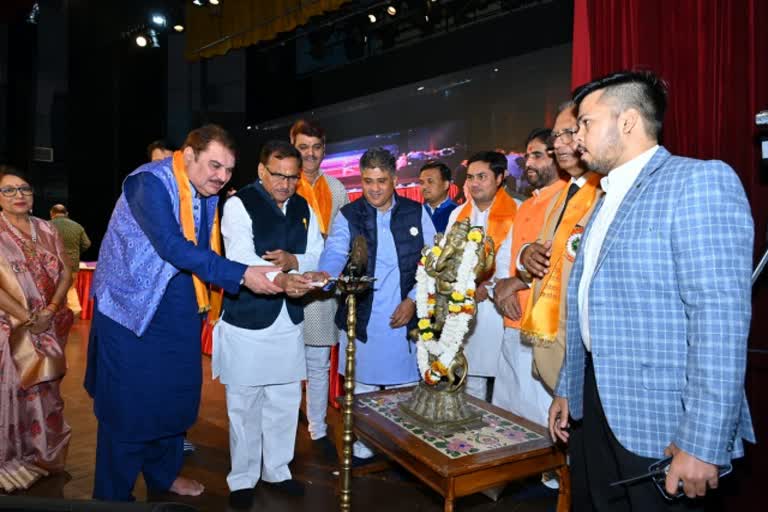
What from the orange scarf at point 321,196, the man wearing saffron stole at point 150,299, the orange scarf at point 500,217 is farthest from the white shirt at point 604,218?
the orange scarf at point 321,196

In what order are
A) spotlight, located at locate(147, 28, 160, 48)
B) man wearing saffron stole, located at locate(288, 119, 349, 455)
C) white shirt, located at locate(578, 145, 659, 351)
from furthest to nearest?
spotlight, located at locate(147, 28, 160, 48) → man wearing saffron stole, located at locate(288, 119, 349, 455) → white shirt, located at locate(578, 145, 659, 351)

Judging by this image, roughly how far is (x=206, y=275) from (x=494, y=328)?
190cm

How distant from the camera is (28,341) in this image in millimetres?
3016

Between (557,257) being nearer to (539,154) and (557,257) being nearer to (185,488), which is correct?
(539,154)

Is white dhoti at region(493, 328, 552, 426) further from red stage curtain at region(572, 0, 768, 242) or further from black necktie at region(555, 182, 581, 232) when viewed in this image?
red stage curtain at region(572, 0, 768, 242)

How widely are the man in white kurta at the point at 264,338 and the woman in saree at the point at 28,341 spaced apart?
43.7 inches

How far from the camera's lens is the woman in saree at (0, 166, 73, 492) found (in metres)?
2.93

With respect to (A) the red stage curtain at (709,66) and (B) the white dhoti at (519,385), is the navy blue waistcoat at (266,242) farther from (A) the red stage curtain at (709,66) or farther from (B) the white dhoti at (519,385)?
(A) the red stage curtain at (709,66)

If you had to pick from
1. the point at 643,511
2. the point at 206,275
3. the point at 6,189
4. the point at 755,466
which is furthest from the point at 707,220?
the point at 6,189

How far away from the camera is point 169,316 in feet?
8.18

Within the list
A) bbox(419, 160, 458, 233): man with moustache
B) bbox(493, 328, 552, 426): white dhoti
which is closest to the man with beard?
bbox(493, 328, 552, 426): white dhoti

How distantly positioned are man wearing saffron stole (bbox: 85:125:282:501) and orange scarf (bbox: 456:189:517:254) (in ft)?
5.20

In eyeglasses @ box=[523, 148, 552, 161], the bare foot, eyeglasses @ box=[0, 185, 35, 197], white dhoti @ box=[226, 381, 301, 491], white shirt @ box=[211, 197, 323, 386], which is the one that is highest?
eyeglasses @ box=[523, 148, 552, 161]

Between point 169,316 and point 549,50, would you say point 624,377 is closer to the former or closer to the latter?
point 169,316
